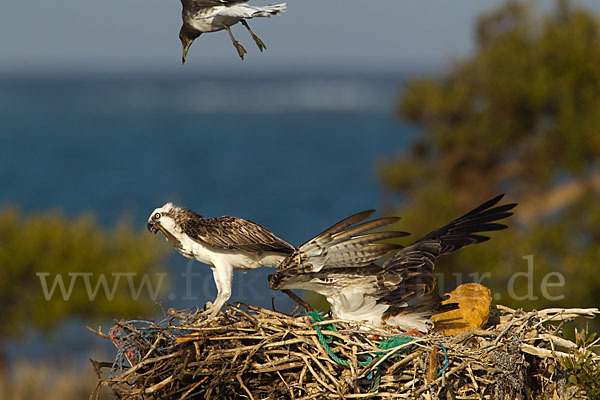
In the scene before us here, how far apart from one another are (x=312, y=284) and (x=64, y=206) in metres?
43.5

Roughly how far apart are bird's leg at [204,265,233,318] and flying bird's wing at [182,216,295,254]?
20cm

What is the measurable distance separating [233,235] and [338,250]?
2.40 ft

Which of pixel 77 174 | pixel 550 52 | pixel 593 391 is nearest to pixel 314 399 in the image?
pixel 593 391

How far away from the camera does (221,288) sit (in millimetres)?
5305

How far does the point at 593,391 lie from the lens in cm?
484

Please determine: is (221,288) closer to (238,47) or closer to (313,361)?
(313,361)

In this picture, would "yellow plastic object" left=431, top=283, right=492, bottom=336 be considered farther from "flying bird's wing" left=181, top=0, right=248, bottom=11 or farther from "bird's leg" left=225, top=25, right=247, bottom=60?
"flying bird's wing" left=181, top=0, right=248, bottom=11

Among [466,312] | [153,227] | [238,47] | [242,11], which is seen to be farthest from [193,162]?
[242,11]

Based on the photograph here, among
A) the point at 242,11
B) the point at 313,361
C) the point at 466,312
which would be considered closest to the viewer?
the point at 242,11

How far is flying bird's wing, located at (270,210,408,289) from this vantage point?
5148 millimetres

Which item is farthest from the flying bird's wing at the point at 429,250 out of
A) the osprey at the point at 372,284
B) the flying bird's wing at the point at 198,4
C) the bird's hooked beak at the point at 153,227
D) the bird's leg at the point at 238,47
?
the flying bird's wing at the point at 198,4

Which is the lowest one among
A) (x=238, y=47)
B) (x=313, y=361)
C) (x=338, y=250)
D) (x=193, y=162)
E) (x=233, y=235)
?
(x=313, y=361)

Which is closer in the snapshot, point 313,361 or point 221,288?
point 313,361

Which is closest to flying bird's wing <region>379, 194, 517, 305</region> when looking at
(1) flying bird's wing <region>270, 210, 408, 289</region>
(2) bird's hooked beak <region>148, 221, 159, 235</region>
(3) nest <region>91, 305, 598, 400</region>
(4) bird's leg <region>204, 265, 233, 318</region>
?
(1) flying bird's wing <region>270, 210, 408, 289</region>
